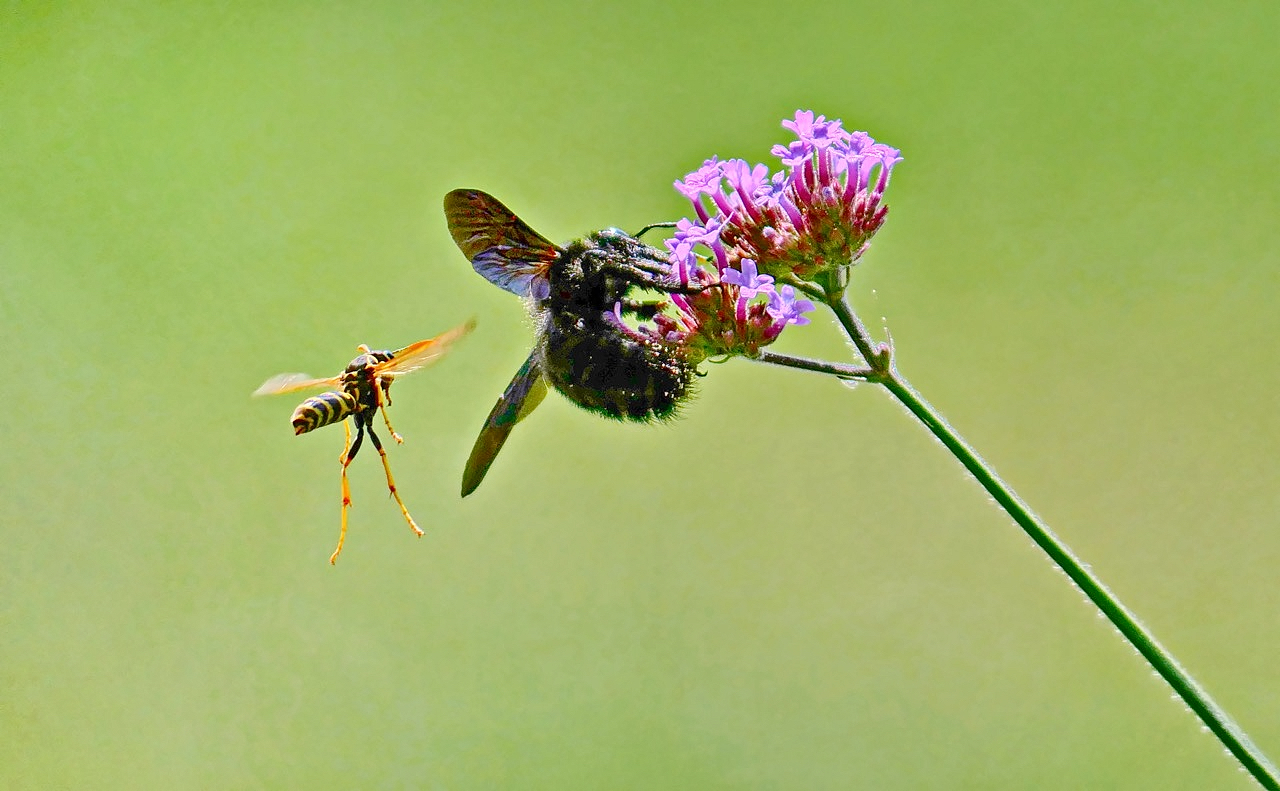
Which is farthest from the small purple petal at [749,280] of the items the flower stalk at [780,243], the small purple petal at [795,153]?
the small purple petal at [795,153]

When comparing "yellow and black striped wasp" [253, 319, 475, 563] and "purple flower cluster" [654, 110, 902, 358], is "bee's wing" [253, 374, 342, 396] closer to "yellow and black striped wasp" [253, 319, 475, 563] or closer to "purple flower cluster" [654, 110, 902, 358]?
"yellow and black striped wasp" [253, 319, 475, 563]

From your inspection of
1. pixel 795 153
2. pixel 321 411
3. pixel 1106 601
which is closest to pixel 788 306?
pixel 795 153

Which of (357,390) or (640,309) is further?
(357,390)

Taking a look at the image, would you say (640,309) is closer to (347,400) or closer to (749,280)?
(749,280)

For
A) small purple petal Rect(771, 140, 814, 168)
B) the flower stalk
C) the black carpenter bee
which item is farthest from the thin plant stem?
small purple petal Rect(771, 140, 814, 168)

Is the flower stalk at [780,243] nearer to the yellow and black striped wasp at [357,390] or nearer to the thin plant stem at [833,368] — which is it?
the thin plant stem at [833,368]
